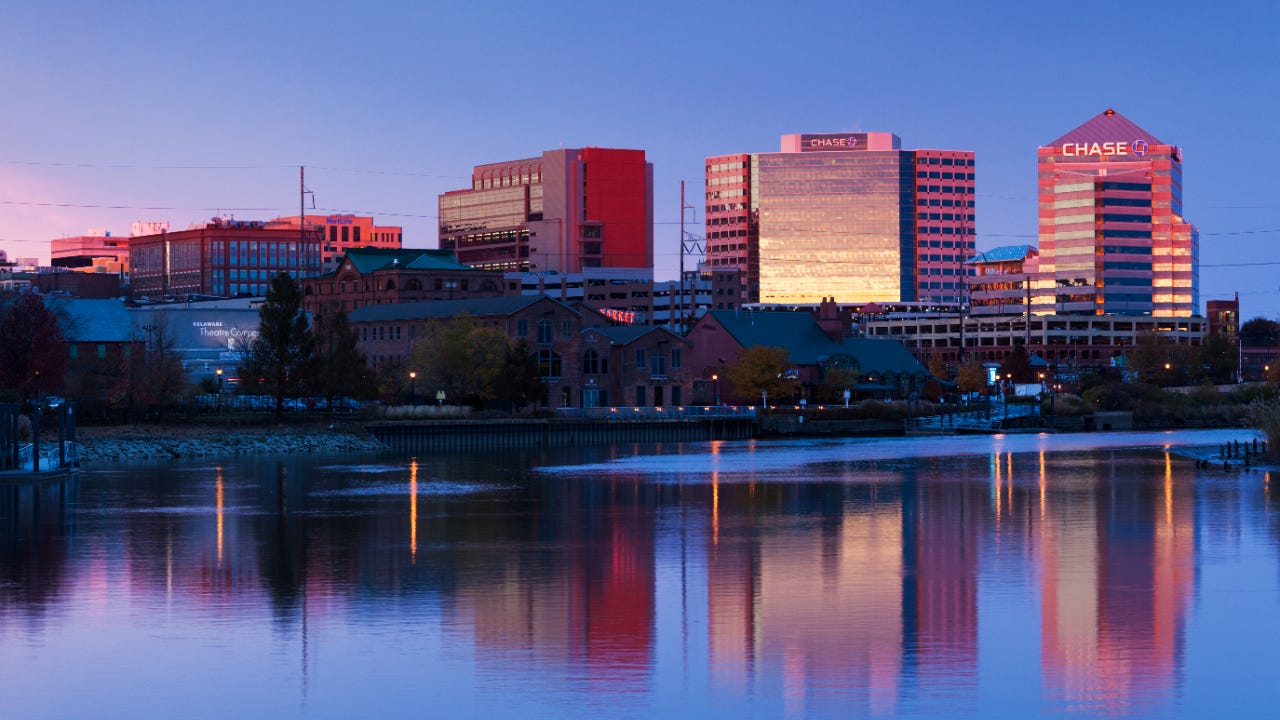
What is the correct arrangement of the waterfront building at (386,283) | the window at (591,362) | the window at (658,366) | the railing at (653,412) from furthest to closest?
the waterfront building at (386,283) → the window at (658,366) → the window at (591,362) → the railing at (653,412)

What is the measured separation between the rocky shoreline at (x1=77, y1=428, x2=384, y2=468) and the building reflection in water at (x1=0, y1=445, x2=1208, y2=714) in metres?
22.0

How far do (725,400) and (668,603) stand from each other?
360 ft

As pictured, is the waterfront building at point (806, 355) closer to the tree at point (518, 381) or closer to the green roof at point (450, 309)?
the green roof at point (450, 309)

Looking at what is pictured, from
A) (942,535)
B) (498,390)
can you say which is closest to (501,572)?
(942,535)

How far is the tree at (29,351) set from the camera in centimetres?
8569

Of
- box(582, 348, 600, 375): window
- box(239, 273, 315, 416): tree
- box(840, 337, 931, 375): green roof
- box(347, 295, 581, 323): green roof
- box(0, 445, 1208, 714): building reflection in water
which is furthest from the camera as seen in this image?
box(840, 337, 931, 375): green roof

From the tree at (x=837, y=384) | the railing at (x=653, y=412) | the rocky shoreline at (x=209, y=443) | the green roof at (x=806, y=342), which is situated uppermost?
the green roof at (x=806, y=342)

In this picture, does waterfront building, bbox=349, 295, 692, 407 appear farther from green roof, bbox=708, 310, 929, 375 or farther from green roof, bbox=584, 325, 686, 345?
green roof, bbox=708, 310, 929, 375

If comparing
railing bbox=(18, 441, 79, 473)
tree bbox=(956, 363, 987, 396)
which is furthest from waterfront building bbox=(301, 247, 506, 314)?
railing bbox=(18, 441, 79, 473)

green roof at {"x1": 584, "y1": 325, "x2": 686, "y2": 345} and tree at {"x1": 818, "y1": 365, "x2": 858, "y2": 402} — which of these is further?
tree at {"x1": 818, "y1": 365, "x2": 858, "y2": 402}

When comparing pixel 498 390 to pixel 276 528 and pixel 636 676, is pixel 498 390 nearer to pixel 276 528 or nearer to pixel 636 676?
pixel 276 528

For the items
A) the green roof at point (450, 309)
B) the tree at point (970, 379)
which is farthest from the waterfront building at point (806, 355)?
the tree at point (970, 379)

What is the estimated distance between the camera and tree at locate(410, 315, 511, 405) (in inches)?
4510

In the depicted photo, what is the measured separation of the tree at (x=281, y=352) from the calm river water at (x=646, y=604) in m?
44.8
